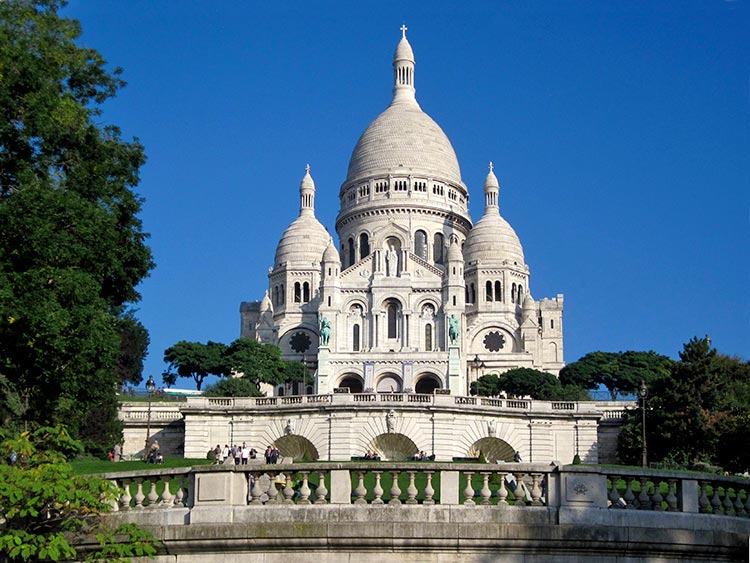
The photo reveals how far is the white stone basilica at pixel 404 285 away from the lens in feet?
328

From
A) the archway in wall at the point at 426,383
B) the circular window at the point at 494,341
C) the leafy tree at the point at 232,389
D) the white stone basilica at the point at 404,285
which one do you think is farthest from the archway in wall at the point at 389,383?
the leafy tree at the point at 232,389

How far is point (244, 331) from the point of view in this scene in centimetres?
12088

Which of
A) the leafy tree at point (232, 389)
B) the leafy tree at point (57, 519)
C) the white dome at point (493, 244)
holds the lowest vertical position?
the leafy tree at point (57, 519)

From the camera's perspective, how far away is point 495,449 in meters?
54.6

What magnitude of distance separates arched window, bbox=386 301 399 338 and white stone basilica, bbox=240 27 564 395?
0.11 metres

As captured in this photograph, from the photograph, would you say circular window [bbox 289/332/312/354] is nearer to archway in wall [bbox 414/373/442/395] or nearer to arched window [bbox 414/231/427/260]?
arched window [bbox 414/231/427/260]

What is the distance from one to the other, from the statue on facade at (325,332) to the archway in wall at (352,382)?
3.33 meters

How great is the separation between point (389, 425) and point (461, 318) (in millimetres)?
53625

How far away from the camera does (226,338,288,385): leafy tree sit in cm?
8731

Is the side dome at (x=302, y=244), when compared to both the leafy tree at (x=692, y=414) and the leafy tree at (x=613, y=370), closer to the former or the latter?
the leafy tree at (x=613, y=370)

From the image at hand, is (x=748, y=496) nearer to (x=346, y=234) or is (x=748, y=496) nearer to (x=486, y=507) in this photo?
(x=486, y=507)

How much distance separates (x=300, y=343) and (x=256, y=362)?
22944 mm

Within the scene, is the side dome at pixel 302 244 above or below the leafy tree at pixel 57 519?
above

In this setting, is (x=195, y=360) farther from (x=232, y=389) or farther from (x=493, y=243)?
(x=493, y=243)
